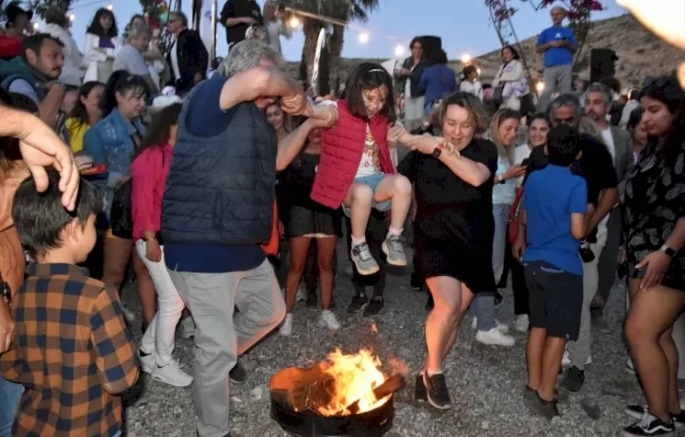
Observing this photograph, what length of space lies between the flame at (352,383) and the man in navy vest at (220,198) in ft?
2.25

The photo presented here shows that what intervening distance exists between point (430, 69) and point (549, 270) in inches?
276

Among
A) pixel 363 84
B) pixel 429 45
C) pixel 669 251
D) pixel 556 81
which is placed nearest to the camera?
pixel 669 251

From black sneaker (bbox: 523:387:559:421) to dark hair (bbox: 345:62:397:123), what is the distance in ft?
7.39

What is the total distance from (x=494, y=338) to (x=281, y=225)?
2.22 metres

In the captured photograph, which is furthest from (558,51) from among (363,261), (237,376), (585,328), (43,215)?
(43,215)

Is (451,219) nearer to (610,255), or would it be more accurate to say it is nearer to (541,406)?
(541,406)

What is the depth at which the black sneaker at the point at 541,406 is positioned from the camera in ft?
15.2

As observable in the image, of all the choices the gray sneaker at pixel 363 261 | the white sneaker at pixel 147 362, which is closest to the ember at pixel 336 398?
the gray sneaker at pixel 363 261

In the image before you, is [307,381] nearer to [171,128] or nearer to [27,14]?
[171,128]

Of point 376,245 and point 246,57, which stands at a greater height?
point 246,57

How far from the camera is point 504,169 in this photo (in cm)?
640

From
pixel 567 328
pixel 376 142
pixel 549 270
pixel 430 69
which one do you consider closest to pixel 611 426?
pixel 567 328

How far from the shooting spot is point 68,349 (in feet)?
8.25

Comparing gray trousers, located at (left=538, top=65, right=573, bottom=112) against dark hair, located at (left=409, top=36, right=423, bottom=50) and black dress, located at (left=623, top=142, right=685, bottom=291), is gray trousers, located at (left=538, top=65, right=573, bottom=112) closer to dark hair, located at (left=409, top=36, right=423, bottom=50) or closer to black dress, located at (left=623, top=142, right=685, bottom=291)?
dark hair, located at (left=409, top=36, right=423, bottom=50)
